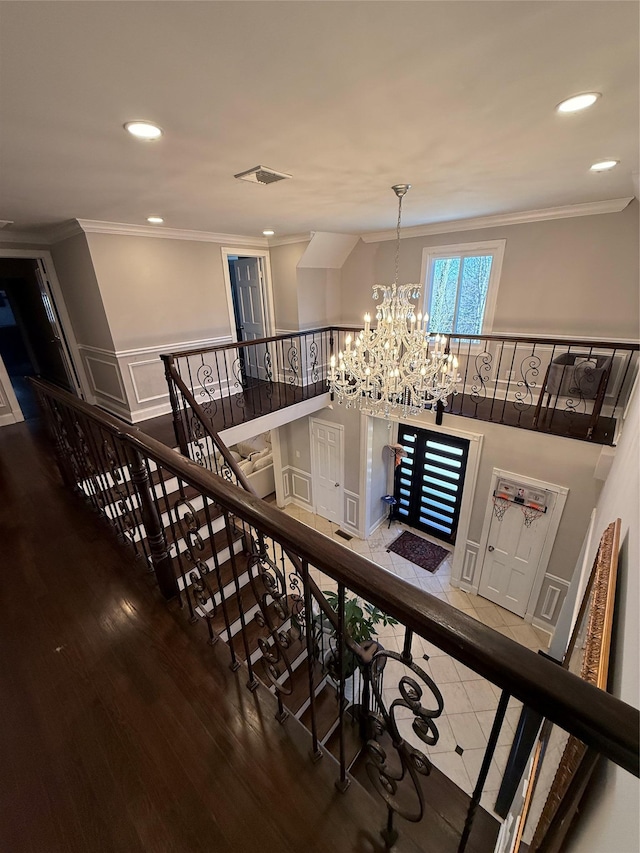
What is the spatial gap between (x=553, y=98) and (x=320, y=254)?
4.07m

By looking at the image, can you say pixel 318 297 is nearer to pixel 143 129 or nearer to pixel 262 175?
pixel 262 175

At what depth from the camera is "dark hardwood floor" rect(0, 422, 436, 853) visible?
97 cm

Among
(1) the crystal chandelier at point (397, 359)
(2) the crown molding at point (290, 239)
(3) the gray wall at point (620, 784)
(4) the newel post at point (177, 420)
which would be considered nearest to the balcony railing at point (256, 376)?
(4) the newel post at point (177, 420)

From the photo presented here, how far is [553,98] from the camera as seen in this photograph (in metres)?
1.48

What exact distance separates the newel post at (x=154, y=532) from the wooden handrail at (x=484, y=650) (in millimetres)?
873

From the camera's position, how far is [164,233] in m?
4.27

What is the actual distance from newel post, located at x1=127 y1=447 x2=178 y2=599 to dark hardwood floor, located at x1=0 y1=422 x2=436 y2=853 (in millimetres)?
114

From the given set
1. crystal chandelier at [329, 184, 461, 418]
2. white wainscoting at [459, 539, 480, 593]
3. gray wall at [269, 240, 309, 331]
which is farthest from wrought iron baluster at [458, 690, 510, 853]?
gray wall at [269, 240, 309, 331]

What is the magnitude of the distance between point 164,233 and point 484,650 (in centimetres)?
515

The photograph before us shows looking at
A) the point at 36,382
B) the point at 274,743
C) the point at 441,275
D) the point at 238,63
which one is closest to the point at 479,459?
the point at 441,275

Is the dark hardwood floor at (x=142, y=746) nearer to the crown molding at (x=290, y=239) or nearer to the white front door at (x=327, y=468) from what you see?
the white front door at (x=327, y=468)

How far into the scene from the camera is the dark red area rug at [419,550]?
5.48 meters

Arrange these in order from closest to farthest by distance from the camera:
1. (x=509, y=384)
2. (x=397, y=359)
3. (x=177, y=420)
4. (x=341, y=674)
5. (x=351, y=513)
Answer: (x=341, y=674), (x=397, y=359), (x=177, y=420), (x=509, y=384), (x=351, y=513)

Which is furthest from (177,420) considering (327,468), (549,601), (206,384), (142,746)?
(549,601)
